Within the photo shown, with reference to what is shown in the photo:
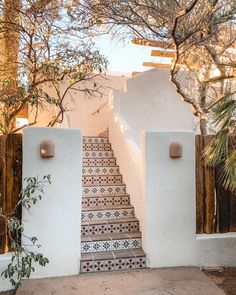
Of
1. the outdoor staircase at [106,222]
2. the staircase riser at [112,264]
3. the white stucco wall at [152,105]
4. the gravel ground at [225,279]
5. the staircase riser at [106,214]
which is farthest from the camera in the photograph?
the white stucco wall at [152,105]

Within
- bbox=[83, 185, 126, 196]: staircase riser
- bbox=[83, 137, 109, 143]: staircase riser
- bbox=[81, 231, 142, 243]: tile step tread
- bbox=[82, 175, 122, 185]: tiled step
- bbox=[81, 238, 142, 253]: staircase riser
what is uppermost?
bbox=[83, 137, 109, 143]: staircase riser

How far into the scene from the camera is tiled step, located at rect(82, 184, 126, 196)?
6.44m

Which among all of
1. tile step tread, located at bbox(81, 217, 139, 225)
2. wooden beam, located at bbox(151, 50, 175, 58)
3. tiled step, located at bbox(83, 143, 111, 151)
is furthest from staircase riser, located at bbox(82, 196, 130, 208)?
wooden beam, located at bbox(151, 50, 175, 58)

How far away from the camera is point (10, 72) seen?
6.58m

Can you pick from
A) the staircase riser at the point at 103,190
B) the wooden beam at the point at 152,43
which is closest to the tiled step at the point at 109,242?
the staircase riser at the point at 103,190

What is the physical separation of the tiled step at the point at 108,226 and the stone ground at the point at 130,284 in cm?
90

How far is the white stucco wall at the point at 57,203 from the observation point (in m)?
4.54

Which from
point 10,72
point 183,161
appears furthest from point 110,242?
point 10,72

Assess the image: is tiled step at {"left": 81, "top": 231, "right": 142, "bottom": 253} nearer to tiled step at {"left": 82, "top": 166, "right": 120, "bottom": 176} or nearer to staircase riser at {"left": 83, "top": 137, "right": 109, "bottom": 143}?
tiled step at {"left": 82, "top": 166, "right": 120, "bottom": 176}

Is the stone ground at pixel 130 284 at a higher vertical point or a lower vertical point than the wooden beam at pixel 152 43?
lower

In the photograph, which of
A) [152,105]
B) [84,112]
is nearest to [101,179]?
[152,105]

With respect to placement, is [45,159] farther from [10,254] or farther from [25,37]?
[25,37]

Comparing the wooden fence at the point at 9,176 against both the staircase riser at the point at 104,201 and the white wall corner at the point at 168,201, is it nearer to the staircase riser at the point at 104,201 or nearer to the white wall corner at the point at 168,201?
the staircase riser at the point at 104,201

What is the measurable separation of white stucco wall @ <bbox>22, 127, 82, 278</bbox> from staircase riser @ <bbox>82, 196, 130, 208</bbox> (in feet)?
4.41
